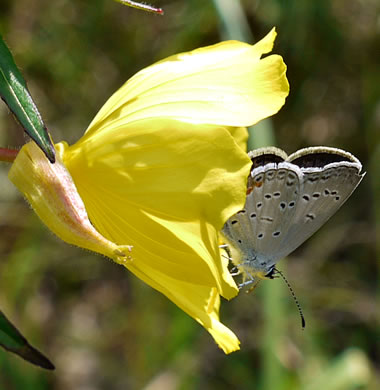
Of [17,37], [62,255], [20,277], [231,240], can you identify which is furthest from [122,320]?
[231,240]

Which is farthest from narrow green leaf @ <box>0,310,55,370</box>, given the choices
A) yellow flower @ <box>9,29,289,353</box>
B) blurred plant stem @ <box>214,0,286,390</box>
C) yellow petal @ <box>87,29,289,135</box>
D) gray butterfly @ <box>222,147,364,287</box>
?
blurred plant stem @ <box>214,0,286,390</box>

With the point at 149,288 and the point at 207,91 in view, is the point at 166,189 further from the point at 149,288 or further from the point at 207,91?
the point at 149,288

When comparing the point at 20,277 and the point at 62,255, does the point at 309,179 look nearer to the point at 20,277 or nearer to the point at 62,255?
the point at 20,277

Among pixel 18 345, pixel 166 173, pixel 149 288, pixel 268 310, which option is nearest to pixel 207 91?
pixel 166 173

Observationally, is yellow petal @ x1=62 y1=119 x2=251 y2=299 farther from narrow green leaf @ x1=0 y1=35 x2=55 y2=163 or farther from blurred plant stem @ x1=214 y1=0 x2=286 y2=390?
blurred plant stem @ x1=214 y1=0 x2=286 y2=390

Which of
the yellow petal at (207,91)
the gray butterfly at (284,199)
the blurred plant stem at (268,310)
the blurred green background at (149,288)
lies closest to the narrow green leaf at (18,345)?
the yellow petal at (207,91)

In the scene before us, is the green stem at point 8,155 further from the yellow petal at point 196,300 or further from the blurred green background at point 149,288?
the blurred green background at point 149,288
